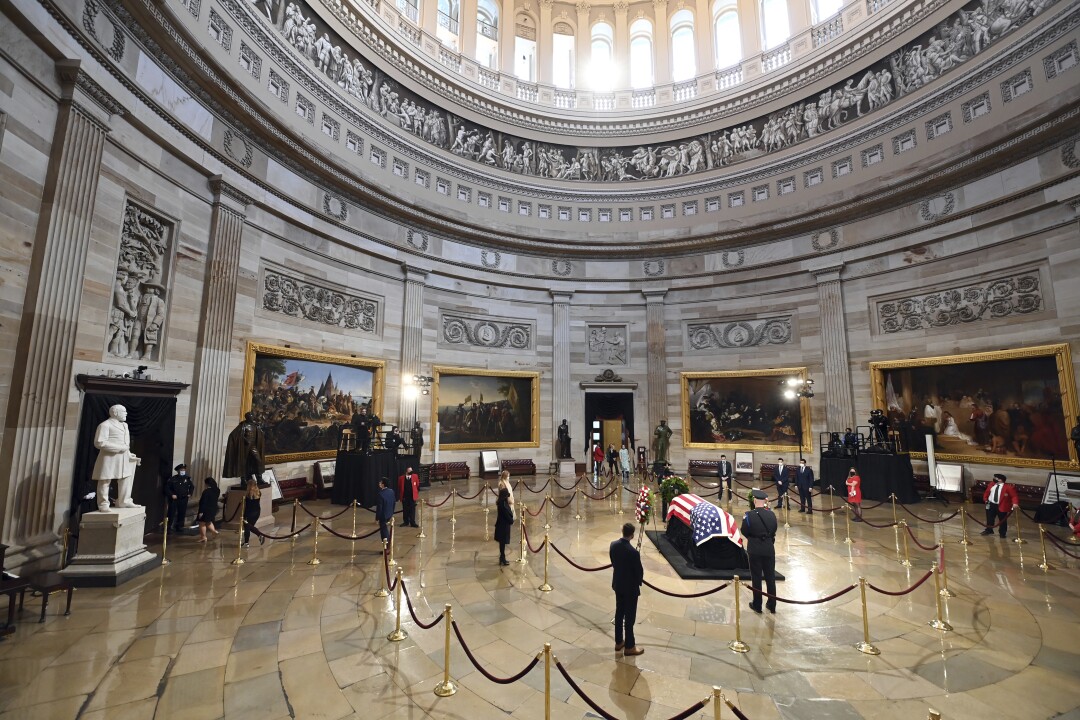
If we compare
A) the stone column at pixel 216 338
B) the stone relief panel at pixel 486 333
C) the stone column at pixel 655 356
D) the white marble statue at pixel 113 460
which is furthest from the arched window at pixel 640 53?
the white marble statue at pixel 113 460

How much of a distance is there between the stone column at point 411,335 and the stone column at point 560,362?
228 inches

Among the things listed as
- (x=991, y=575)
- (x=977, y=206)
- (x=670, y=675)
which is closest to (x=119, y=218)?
(x=670, y=675)

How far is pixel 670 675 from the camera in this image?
5.12m

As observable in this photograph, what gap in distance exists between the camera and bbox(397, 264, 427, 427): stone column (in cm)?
1828

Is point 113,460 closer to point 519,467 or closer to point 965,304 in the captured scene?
point 519,467

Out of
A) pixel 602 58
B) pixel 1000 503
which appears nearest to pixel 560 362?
pixel 1000 503


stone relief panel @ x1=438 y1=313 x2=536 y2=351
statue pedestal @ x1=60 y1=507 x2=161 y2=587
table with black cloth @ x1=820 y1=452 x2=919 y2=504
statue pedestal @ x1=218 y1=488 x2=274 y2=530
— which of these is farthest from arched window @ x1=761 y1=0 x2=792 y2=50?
statue pedestal @ x1=60 y1=507 x2=161 y2=587

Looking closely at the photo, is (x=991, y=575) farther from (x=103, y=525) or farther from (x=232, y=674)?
(x=103, y=525)

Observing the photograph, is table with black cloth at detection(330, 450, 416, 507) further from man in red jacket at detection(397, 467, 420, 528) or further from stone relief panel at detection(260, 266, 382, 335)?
stone relief panel at detection(260, 266, 382, 335)

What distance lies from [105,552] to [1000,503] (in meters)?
17.7

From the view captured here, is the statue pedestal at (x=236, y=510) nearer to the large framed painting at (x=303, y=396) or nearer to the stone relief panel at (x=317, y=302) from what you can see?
the large framed painting at (x=303, y=396)

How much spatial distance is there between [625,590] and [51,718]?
18.6ft

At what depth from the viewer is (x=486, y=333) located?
21.2 meters

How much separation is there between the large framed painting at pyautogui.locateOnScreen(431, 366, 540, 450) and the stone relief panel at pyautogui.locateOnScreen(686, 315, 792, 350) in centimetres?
779
